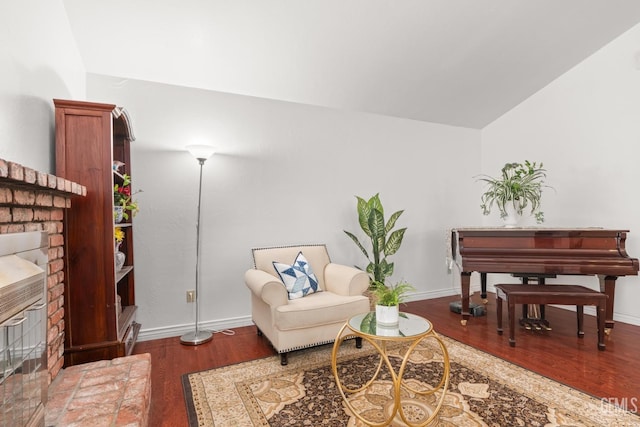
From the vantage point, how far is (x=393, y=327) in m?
1.79

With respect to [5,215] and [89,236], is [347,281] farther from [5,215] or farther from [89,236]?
[5,215]

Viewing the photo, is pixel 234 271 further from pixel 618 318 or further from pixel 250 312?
pixel 618 318

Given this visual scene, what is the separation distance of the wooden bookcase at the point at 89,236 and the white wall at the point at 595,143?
4310 millimetres

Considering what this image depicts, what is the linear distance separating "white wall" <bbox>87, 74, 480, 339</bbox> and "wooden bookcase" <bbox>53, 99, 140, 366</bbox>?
97 cm

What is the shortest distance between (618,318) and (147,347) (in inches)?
173

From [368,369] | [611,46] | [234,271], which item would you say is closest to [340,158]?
[234,271]

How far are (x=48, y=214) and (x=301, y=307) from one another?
60.6 inches

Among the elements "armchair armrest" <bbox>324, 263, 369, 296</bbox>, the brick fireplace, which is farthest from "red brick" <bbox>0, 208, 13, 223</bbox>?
"armchair armrest" <bbox>324, 263, 369, 296</bbox>

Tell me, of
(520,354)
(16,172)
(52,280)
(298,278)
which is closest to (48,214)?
(52,280)

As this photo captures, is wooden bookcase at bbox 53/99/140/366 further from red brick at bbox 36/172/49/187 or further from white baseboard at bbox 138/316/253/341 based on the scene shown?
white baseboard at bbox 138/316/253/341

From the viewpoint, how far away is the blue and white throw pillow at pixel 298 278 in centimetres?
267

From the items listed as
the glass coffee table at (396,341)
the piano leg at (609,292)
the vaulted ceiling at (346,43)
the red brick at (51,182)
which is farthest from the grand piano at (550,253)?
the red brick at (51,182)

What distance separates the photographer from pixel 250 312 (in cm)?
329

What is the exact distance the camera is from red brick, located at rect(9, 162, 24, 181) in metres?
1.02
